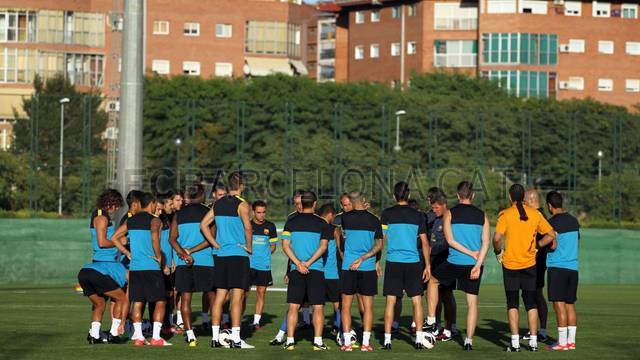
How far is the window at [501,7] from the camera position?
102113 millimetres

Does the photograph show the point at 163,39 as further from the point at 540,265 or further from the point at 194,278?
the point at 540,265

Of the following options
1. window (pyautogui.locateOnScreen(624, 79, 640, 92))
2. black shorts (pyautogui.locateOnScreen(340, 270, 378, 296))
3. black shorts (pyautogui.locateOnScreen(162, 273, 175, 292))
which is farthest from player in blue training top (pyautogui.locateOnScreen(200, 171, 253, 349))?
window (pyautogui.locateOnScreen(624, 79, 640, 92))

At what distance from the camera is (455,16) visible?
10512 cm

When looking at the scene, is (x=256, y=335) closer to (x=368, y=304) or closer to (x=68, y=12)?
(x=368, y=304)

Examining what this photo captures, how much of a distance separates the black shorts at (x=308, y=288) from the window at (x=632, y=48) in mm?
94591

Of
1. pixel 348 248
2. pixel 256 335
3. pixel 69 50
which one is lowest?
pixel 256 335

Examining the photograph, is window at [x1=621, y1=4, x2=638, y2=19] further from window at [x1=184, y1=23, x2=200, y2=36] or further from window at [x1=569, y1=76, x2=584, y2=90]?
window at [x1=184, y1=23, x2=200, y2=36]

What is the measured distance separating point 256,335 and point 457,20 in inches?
3438

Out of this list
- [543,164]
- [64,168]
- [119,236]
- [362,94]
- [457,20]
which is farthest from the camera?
[457,20]

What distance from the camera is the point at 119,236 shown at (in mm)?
17266

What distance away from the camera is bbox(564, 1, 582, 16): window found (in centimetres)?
10562

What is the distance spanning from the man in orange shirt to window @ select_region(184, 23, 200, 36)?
86978mm

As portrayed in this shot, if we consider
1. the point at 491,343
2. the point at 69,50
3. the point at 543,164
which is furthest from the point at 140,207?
the point at 69,50

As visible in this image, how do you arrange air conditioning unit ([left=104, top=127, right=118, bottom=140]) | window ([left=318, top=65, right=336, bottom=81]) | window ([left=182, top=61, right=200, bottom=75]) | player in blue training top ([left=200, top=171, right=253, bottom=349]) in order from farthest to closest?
1. window ([left=318, top=65, right=336, bottom=81])
2. window ([left=182, top=61, right=200, bottom=75])
3. air conditioning unit ([left=104, top=127, right=118, bottom=140])
4. player in blue training top ([left=200, top=171, right=253, bottom=349])
